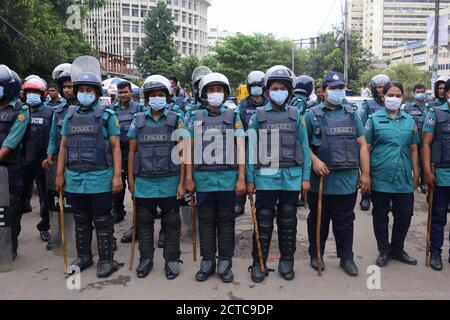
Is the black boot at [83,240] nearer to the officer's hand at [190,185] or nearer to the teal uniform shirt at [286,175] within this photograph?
the officer's hand at [190,185]

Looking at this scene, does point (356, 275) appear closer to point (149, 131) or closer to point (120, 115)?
point (149, 131)

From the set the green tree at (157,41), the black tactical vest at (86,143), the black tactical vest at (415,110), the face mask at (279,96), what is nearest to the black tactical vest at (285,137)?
the face mask at (279,96)

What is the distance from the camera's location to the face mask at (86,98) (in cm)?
420

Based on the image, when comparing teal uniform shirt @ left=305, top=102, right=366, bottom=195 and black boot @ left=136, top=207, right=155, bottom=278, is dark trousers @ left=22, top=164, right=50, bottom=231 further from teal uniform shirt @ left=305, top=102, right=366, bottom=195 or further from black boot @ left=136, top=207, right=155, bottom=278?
teal uniform shirt @ left=305, top=102, right=366, bottom=195

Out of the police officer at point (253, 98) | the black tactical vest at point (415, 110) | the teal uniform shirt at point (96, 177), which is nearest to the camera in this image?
the teal uniform shirt at point (96, 177)

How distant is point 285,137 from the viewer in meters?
4.09

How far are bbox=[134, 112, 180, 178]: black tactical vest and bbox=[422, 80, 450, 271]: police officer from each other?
2.51 metres

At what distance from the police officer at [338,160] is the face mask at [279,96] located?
367 millimetres

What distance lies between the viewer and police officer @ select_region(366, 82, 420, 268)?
14.4ft

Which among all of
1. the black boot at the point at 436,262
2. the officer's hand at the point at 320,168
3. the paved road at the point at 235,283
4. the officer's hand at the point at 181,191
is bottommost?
the paved road at the point at 235,283

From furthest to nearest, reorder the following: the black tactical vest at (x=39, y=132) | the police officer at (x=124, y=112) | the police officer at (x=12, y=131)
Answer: the police officer at (x=124, y=112) < the black tactical vest at (x=39, y=132) < the police officer at (x=12, y=131)

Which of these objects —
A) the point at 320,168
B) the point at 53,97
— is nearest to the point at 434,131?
the point at 320,168

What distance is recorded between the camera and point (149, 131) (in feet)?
13.6
